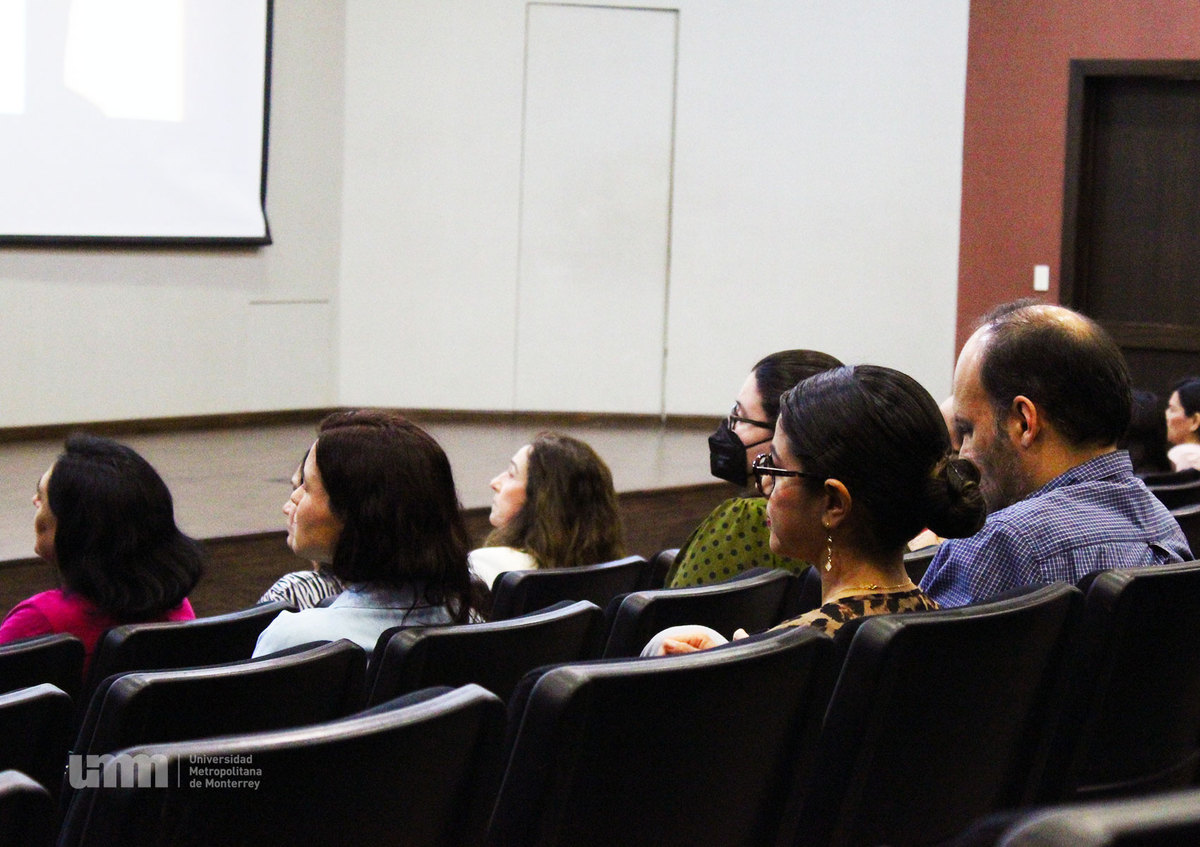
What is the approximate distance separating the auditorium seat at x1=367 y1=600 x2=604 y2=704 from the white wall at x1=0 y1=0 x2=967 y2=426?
20.1ft

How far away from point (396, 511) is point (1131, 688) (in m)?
1.05

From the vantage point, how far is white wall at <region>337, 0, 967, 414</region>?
8.03m

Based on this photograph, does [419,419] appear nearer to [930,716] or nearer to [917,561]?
[917,561]

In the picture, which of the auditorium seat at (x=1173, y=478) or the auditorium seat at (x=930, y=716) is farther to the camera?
the auditorium seat at (x=1173, y=478)

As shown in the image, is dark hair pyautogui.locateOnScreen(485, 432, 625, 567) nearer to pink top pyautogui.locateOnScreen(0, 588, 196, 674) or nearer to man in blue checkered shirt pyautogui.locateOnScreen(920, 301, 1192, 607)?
pink top pyautogui.locateOnScreen(0, 588, 196, 674)

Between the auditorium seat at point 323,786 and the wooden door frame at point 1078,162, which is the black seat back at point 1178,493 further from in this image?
the wooden door frame at point 1078,162

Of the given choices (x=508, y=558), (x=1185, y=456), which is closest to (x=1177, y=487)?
(x=1185, y=456)

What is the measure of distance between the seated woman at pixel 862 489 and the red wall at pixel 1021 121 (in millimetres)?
5996

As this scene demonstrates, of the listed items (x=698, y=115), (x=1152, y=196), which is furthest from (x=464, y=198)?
(x=1152, y=196)

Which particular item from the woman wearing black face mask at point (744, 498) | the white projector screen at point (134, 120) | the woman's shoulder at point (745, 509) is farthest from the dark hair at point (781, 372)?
the white projector screen at point (134, 120)

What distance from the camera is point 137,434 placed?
7.57 m

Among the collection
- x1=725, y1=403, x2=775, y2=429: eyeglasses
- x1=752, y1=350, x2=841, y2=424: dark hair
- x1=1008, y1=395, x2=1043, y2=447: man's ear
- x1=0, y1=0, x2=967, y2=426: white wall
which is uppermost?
x1=0, y1=0, x2=967, y2=426: white wall

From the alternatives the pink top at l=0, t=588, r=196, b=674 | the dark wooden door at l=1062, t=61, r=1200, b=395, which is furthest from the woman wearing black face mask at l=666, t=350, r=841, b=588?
the dark wooden door at l=1062, t=61, r=1200, b=395

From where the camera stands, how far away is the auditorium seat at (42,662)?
6.43ft
